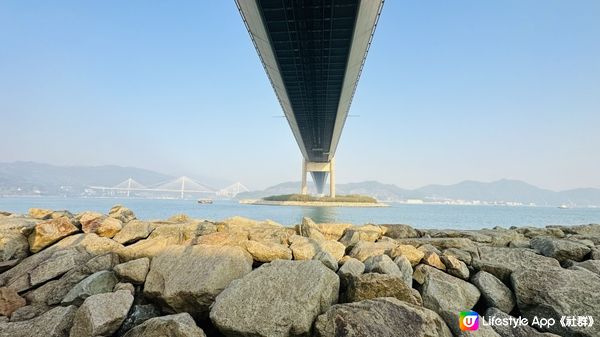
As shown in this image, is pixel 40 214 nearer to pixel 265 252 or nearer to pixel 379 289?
pixel 265 252

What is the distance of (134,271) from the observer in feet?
15.3

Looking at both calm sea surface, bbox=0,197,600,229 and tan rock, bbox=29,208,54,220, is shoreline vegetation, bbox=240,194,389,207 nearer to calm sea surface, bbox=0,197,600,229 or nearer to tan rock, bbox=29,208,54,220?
calm sea surface, bbox=0,197,600,229

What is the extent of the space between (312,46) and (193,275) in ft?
62.8

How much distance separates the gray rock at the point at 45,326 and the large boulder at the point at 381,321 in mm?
2742

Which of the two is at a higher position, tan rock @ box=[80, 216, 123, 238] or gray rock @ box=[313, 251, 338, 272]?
tan rock @ box=[80, 216, 123, 238]

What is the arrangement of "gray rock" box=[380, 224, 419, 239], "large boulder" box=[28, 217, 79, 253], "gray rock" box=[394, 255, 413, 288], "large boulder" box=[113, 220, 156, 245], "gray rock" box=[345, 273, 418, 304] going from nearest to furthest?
"gray rock" box=[345, 273, 418, 304] → "gray rock" box=[394, 255, 413, 288] → "large boulder" box=[28, 217, 79, 253] → "large boulder" box=[113, 220, 156, 245] → "gray rock" box=[380, 224, 419, 239]

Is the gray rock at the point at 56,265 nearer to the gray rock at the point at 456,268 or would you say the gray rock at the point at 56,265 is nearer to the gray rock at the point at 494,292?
the gray rock at the point at 456,268

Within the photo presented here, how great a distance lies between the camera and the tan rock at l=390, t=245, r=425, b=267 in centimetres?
518

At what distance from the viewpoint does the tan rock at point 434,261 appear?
16.5ft

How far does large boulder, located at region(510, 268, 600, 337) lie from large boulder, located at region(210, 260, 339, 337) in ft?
7.58

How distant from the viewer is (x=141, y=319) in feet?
13.3

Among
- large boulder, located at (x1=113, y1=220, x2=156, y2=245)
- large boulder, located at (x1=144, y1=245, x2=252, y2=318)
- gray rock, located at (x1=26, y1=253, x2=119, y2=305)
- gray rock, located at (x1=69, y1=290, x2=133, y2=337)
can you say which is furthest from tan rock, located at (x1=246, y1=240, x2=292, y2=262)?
large boulder, located at (x1=113, y1=220, x2=156, y2=245)

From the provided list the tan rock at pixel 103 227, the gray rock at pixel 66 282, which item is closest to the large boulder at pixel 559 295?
the gray rock at pixel 66 282

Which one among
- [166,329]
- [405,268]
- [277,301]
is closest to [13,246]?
[166,329]
